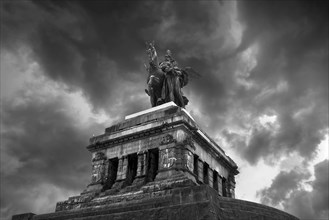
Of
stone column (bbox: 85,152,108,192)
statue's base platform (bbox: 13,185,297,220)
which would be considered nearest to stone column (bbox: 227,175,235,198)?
stone column (bbox: 85,152,108,192)

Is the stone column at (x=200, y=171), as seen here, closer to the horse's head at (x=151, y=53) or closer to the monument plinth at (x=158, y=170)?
the monument plinth at (x=158, y=170)

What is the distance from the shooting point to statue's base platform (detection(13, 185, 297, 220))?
14.6 meters

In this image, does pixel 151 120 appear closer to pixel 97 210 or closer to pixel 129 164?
pixel 129 164

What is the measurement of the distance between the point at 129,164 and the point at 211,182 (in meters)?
5.83

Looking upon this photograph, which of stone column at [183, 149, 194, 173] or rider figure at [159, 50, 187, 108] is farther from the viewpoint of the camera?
rider figure at [159, 50, 187, 108]

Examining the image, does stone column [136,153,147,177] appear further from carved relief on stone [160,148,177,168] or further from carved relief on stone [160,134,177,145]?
carved relief on stone [160,134,177,145]

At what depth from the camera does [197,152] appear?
24.3m

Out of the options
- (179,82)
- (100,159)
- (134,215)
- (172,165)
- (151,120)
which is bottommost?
(134,215)

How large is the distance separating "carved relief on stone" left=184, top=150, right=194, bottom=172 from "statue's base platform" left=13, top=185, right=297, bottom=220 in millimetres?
5458

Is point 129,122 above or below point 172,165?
above

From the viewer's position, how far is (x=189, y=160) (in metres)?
22.4

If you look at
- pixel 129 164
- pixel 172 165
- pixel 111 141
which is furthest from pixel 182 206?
pixel 111 141

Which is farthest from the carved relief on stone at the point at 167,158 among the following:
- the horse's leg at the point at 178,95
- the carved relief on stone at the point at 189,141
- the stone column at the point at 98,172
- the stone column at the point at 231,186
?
the stone column at the point at 231,186

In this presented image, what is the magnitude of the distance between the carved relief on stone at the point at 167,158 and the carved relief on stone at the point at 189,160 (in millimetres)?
739
